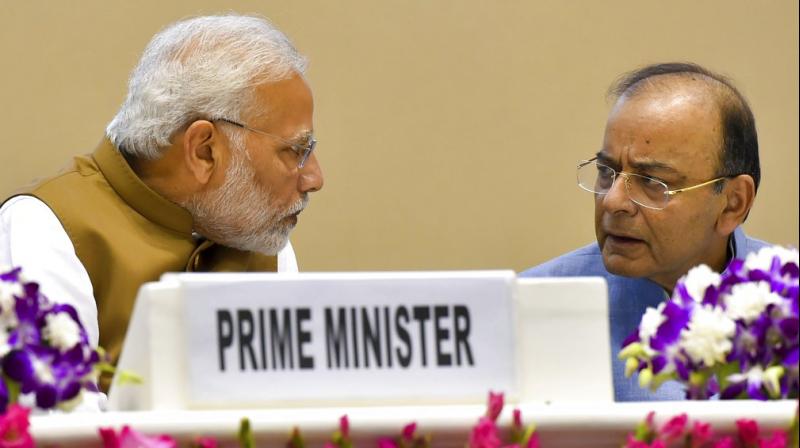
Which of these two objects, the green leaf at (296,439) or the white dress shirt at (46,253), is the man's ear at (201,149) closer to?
the white dress shirt at (46,253)

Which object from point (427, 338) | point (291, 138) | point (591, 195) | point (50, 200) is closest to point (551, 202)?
point (591, 195)

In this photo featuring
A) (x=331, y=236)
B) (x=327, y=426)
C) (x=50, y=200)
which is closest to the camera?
(x=327, y=426)

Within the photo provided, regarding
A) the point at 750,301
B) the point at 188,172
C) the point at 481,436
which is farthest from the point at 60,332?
the point at 188,172

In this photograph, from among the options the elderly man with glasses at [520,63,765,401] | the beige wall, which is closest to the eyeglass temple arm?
the elderly man with glasses at [520,63,765,401]

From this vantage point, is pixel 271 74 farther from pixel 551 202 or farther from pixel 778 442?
pixel 778 442

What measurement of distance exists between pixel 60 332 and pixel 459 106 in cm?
297

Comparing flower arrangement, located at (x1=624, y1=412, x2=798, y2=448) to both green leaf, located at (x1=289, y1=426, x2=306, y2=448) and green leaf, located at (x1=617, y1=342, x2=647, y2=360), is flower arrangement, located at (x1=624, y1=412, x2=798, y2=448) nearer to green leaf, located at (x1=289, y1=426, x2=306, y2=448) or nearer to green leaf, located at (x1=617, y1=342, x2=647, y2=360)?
green leaf, located at (x1=617, y1=342, x2=647, y2=360)

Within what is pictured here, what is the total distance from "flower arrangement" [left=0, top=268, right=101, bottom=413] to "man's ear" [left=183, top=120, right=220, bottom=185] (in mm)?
1522

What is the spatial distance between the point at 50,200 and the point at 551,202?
1976 millimetres

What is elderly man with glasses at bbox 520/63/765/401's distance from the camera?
2992 mm

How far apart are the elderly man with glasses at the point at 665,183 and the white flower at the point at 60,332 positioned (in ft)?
5.19

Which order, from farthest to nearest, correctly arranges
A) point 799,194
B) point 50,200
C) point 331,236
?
point 799,194
point 331,236
point 50,200

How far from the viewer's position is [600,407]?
Answer: 152 centimetres

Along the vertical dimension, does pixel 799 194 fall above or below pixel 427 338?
above
